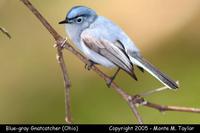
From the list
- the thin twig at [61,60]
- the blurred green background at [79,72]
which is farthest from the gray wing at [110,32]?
the blurred green background at [79,72]

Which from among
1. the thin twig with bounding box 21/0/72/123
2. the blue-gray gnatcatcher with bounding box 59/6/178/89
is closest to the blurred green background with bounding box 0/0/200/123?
the blue-gray gnatcatcher with bounding box 59/6/178/89

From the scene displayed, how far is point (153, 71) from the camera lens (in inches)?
99.4

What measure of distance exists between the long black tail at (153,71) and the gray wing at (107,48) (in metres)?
0.06

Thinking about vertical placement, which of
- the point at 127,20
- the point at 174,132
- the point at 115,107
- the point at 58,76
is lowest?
the point at 174,132

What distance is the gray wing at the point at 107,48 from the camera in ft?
8.55

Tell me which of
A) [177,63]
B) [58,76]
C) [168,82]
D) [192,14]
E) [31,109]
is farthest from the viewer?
[192,14]

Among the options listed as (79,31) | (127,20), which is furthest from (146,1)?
(79,31)

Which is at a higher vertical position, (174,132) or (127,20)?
(127,20)

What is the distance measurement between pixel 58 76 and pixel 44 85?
0.12m

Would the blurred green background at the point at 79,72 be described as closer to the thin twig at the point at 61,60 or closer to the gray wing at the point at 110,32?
the gray wing at the point at 110,32

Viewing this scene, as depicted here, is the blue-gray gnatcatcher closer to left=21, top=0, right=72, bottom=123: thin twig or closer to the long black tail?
the long black tail

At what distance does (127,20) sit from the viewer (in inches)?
166

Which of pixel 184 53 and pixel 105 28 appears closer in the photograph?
pixel 105 28

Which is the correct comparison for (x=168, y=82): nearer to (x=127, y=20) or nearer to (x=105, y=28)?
(x=105, y=28)
